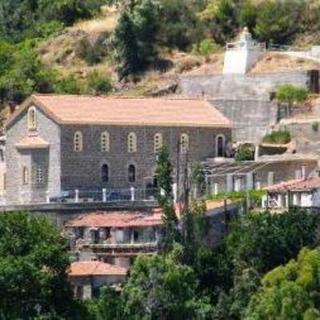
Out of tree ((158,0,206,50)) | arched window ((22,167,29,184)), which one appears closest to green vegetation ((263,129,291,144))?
arched window ((22,167,29,184))

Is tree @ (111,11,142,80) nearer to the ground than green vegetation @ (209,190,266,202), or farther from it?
farther from it

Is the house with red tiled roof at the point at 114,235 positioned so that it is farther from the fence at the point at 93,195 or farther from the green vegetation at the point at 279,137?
the green vegetation at the point at 279,137

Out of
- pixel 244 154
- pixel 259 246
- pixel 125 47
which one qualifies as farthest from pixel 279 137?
pixel 125 47

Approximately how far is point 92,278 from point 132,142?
1180cm

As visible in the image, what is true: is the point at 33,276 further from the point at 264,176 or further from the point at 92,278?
the point at 264,176

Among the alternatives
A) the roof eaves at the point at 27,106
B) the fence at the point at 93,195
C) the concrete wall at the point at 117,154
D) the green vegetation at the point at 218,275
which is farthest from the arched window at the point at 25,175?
the green vegetation at the point at 218,275

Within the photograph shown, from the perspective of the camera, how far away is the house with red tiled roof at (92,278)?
284 ft

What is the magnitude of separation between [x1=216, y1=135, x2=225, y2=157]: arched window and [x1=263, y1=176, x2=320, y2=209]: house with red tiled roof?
26.9ft

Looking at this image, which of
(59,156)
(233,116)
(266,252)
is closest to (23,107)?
(59,156)

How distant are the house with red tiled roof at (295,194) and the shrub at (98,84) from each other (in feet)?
78.3

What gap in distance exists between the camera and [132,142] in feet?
319

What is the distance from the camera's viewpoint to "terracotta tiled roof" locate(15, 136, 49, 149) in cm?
9669

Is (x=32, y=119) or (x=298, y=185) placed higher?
(x=32, y=119)

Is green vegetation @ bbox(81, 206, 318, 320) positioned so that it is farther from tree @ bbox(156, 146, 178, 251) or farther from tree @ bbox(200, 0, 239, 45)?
tree @ bbox(200, 0, 239, 45)
